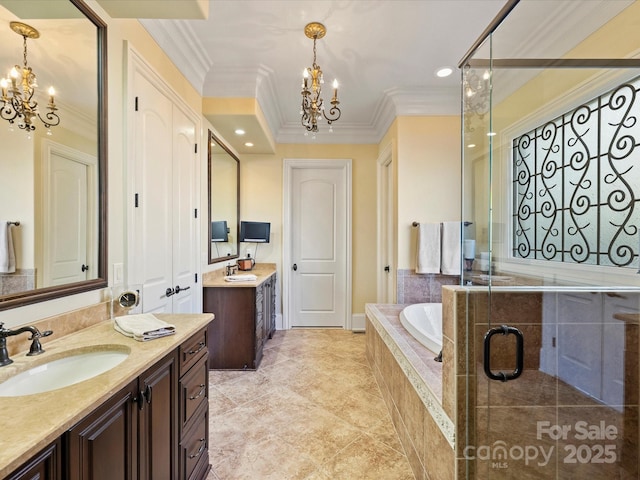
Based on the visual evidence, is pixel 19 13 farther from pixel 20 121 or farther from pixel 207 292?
pixel 207 292

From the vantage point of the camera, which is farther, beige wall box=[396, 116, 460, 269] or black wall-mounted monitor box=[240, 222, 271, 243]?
black wall-mounted monitor box=[240, 222, 271, 243]

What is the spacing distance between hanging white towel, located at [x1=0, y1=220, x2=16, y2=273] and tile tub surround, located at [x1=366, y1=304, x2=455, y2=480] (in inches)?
67.1

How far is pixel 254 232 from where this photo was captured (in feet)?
13.0

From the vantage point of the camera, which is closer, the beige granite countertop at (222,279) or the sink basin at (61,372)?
the sink basin at (61,372)

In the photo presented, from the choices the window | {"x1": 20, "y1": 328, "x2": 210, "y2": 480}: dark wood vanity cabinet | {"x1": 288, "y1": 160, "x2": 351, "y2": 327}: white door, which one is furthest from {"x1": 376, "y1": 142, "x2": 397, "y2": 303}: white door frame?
{"x1": 20, "y1": 328, "x2": 210, "y2": 480}: dark wood vanity cabinet

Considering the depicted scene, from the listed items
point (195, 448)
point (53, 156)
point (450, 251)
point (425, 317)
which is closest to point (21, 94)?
point (53, 156)

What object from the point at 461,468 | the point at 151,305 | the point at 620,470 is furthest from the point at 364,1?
the point at 620,470

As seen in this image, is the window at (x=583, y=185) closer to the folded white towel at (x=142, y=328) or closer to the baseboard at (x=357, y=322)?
the folded white towel at (x=142, y=328)

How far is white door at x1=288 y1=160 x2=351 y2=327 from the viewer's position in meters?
4.26

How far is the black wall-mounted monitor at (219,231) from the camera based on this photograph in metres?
3.23

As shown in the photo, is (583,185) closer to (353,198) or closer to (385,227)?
(385,227)

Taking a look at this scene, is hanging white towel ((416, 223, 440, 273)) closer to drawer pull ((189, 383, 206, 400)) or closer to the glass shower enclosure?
the glass shower enclosure

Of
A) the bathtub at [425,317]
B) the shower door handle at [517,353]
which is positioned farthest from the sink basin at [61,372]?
the bathtub at [425,317]

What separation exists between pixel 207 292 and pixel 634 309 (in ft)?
9.79
